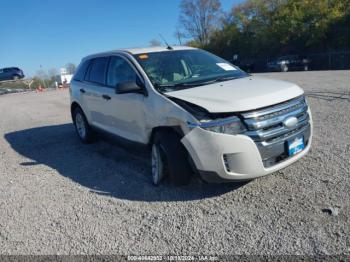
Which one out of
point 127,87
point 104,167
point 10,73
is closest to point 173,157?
point 127,87

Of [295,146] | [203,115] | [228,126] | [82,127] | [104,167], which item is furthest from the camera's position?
[82,127]

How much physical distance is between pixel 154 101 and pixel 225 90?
903 mm

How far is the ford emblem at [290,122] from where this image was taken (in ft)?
12.7

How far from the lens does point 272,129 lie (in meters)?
3.80

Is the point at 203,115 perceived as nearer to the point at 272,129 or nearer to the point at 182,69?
the point at 272,129

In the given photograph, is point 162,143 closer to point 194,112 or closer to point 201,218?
point 194,112

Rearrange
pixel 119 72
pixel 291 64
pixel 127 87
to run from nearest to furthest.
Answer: pixel 127 87 < pixel 119 72 < pixel 291 64

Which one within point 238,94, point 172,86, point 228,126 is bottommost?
point 228,126

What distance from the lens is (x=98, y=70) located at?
629cm

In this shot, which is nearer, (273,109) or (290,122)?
(273,109)

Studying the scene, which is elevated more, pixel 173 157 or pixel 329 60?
pixel 173 157

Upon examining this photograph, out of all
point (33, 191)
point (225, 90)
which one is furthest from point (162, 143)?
point (33, 191)

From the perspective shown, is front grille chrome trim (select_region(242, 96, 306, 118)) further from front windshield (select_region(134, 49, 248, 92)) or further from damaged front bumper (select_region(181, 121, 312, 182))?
front windshield (select_region(134, 49, 248, 92))

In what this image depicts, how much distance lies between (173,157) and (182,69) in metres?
1.54
